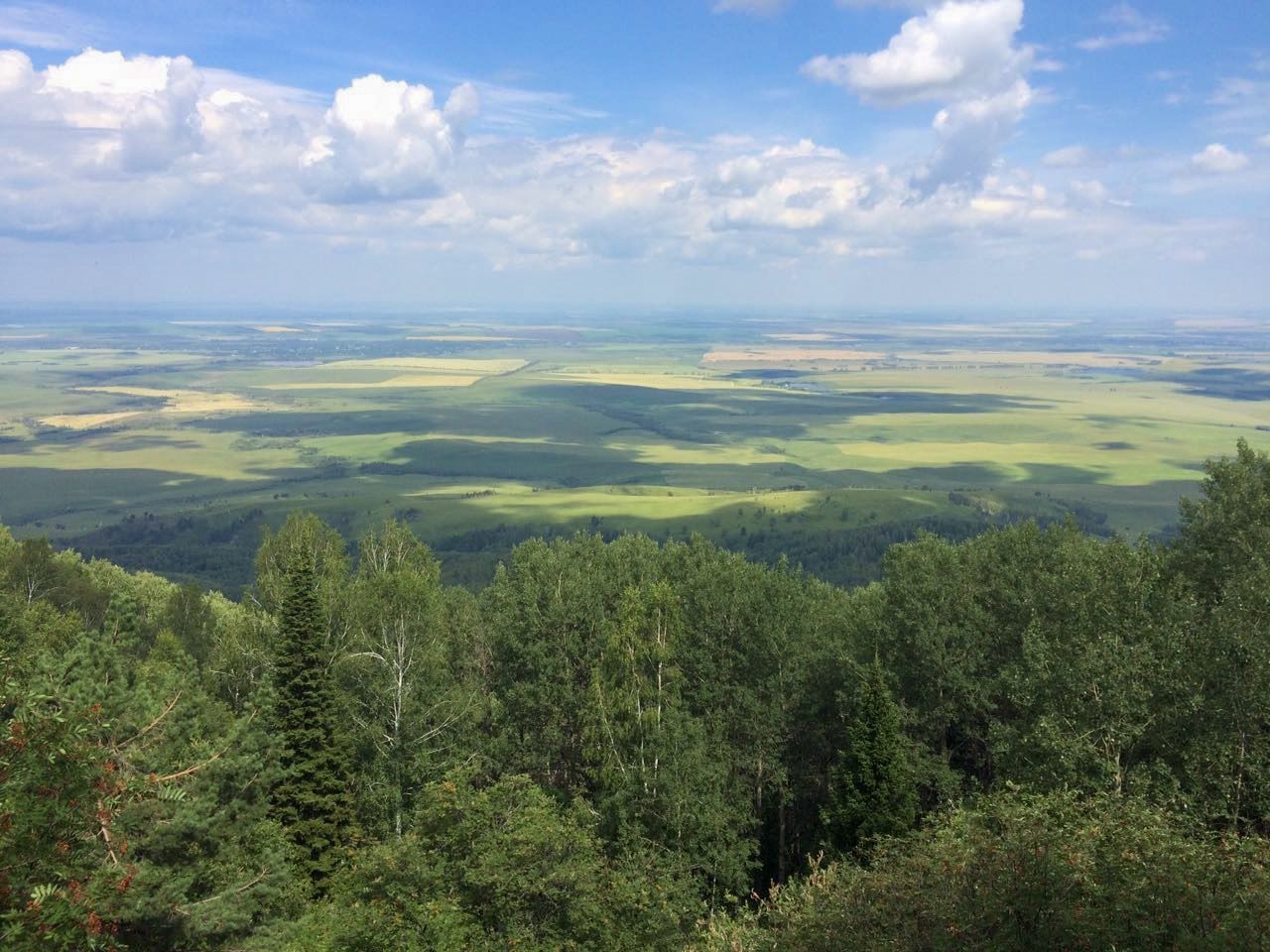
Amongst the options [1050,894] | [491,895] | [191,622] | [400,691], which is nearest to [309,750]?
[400,691]

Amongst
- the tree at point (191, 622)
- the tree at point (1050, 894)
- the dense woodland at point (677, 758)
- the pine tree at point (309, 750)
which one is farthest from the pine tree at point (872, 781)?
the tree at point (191, 622)

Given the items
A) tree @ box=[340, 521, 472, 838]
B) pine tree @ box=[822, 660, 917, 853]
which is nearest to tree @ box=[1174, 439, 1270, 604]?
pine tree @ box=[822, 660, 917, 853]

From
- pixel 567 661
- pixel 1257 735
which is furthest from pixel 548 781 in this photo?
pixel 1257 735

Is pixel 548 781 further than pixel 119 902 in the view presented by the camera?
Yes

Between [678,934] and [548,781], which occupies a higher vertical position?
[678,934]

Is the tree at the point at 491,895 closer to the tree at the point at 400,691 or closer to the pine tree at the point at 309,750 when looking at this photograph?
the pine tree at the point at 309,750

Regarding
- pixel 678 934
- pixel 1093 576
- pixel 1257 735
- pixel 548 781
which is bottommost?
pixel 548 781

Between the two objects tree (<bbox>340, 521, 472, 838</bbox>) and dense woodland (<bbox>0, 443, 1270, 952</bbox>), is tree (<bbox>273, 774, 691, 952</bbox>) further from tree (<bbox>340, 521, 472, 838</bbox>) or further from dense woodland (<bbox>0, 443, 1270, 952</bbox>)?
tree (<bbox>340, 521, 472, 838</bbox>)

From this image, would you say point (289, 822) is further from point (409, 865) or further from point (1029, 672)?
point (1029, 672)
